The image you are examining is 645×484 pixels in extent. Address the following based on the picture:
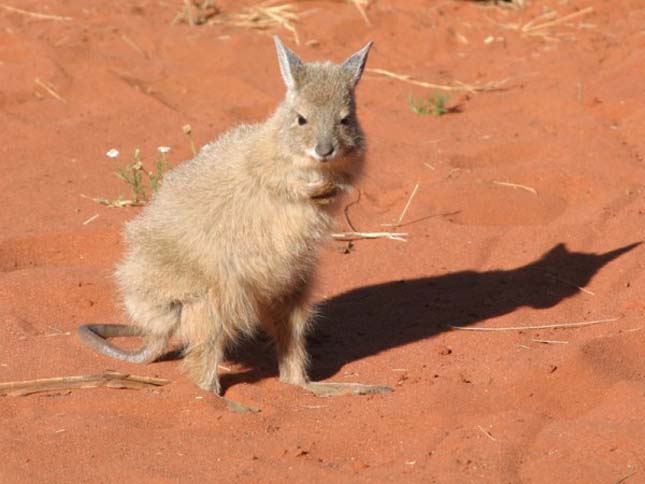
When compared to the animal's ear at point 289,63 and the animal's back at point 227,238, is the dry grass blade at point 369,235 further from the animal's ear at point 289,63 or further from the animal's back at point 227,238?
the animal's ear at point 289,63

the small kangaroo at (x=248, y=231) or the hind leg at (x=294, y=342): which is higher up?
the small kangaroo at (x=248, y=231)

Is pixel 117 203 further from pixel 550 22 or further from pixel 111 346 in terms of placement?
pixel 550 22

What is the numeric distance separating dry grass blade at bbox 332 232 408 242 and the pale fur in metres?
1.39

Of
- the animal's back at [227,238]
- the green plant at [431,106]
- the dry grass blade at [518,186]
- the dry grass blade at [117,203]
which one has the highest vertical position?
the animal's back at [227,238]

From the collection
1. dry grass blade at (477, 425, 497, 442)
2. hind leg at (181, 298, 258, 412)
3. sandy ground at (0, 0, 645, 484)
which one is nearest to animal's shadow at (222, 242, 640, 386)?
sandy ground at (0, 0, 645, 484)

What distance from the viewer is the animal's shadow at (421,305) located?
219 inches

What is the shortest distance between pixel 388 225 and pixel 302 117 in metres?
1.82

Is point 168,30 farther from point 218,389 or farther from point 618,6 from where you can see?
point 218,389

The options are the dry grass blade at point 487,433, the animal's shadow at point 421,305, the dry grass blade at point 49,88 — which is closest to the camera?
the dry grass blade at point 487,433

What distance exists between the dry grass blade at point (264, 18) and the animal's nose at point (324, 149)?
482cm

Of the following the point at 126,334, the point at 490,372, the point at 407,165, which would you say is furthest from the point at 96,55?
the point at 490,372

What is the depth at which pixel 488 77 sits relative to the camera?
9.05 meters

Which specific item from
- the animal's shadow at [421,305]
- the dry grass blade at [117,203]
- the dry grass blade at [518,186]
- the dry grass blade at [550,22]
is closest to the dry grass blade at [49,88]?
the dry grass blade at [117,203]

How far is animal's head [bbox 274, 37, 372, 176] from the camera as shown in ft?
16.2
